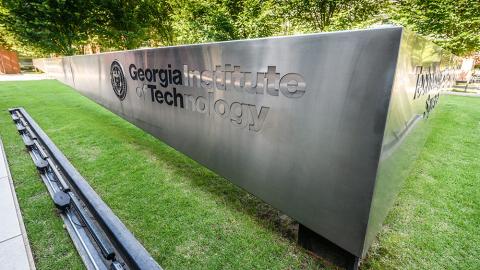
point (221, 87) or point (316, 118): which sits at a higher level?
point (221, 87)

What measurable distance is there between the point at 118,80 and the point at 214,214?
3.88 m

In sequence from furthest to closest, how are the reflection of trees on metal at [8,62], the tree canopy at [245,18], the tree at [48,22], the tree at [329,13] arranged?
the reflection of trees on metal at [8,62]
the tree at [48,22]
the tree at [329,13]
the tree canopy at [245,18]

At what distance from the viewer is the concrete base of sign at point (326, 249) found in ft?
6.23

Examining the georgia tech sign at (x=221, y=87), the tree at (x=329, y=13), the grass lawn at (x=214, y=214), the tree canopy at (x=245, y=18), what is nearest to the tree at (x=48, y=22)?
the tree canopy at (x=245, y=18)

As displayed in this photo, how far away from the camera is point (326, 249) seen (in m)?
2.07

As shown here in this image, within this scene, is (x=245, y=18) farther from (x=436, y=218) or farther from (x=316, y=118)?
→ (x=316, y=118)

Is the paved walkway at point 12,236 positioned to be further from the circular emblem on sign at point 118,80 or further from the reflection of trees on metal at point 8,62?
the reflection of trees on metal at point 8,62

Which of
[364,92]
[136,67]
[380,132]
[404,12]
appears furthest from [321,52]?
[404,12]

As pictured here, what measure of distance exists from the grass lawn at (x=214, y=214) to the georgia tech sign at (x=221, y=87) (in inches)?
40.6

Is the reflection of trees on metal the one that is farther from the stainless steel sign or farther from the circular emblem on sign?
the stainless steel sign

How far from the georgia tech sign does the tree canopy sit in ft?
43.3

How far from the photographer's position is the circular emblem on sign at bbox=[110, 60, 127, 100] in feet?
16.0

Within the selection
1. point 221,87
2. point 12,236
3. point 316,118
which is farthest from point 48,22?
point 316,118

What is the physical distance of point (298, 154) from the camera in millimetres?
1977
